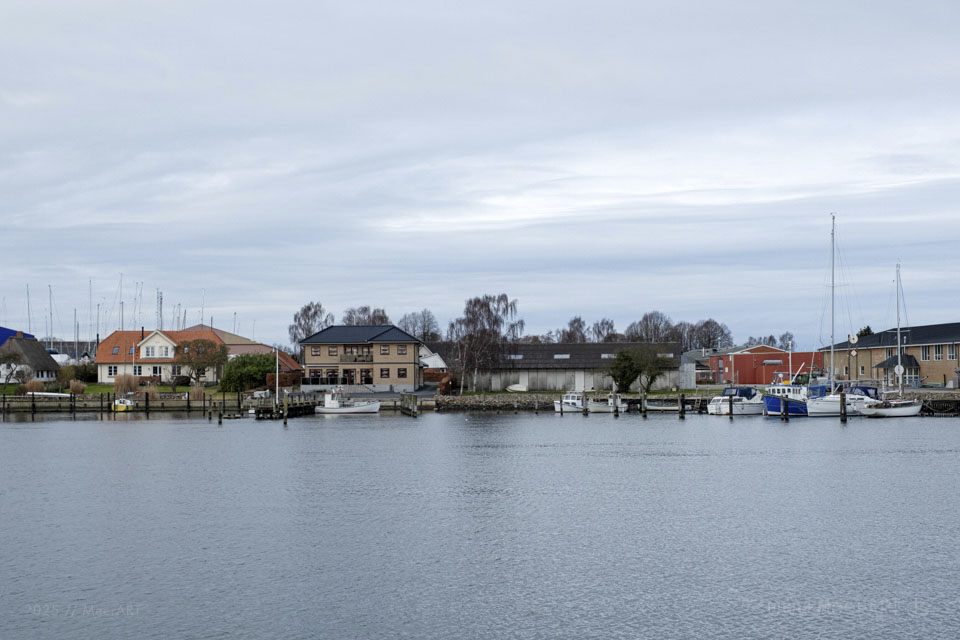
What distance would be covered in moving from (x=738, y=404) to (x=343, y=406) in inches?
1439

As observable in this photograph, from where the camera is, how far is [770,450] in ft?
186

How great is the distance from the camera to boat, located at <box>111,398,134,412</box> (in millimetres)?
95875

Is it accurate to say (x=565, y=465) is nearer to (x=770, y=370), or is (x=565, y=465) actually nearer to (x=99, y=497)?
(x=99, y=497)

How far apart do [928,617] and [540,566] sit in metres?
9.71

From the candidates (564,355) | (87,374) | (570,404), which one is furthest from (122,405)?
(564,355)

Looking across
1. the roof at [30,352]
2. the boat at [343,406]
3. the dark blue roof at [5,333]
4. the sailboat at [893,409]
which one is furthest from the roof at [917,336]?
the dark blue roof at [5,333]

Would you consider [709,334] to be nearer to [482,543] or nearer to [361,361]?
[361,361]

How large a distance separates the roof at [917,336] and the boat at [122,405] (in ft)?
262

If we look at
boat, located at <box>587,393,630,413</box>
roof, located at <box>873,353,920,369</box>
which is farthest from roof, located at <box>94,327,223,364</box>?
roof, located at <box>873,353,920,369</box>

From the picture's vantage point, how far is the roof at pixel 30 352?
115 meters

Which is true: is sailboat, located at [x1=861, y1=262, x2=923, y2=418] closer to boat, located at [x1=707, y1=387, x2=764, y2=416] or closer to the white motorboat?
the white motorboat

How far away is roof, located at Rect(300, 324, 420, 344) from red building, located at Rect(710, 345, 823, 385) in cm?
4087

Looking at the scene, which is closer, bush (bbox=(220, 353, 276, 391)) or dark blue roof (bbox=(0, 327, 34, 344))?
bush (bbox=(220, 353, 276, 391))

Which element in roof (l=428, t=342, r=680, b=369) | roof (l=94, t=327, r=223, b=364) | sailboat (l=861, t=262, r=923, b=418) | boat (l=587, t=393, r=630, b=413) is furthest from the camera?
roof (l=94, t=327, r=223, b=364)
